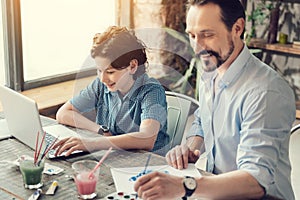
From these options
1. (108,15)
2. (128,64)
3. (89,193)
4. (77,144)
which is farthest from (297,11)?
(89,193)

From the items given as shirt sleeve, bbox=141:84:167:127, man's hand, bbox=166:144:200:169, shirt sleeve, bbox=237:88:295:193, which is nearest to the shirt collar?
shirt sleeve, bbox=237:88:295:193

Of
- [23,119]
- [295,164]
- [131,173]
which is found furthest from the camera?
[295,164]

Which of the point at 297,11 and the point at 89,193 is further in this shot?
the point at 297,11

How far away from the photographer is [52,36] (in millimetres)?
3537

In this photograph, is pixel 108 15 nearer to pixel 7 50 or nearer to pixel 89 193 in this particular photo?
pixel 7 50

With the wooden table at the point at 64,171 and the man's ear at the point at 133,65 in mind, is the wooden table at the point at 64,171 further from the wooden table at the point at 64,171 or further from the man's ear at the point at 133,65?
the man's ear at the point at 133,65

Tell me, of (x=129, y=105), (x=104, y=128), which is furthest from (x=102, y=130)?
(x=129, y=105)

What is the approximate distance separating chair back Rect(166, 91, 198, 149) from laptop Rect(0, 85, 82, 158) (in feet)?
1.44

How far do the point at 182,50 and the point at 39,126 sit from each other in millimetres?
1417

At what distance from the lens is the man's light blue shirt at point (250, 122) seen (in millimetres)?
1474

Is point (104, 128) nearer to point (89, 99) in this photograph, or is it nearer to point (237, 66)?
point (89, 99)

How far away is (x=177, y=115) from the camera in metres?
2.26

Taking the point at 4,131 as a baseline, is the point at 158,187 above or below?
above

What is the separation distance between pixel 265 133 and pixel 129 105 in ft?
2.41
